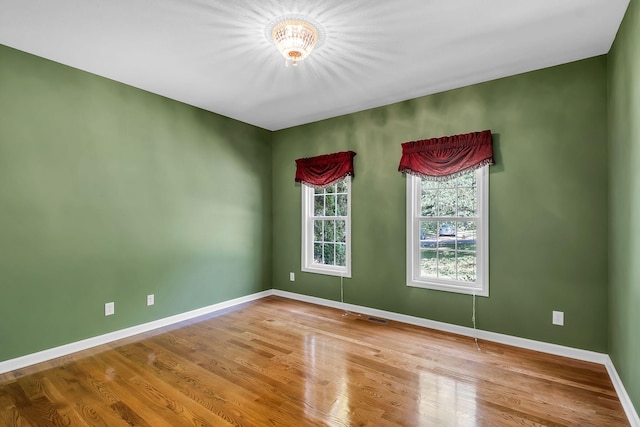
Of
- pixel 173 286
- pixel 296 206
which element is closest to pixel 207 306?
pixel 173 286

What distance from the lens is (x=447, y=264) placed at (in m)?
3.68

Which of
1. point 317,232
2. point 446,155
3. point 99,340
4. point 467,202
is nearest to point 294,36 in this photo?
point 446,155

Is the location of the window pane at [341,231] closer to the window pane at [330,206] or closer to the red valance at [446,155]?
the window pane at [330,206]

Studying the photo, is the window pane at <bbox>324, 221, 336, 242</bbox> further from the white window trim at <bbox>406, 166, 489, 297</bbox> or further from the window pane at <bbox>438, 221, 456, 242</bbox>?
the window pane at <bbox>438, 221, 456, 242</bbox>

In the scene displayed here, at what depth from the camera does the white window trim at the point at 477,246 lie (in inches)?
133

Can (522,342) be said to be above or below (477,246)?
below

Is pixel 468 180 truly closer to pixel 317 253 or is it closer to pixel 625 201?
pixel 625 201

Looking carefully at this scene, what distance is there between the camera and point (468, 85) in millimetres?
3477

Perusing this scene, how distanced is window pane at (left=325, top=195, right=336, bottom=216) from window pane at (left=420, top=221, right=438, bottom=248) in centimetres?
132

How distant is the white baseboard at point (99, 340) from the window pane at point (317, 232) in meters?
1.46

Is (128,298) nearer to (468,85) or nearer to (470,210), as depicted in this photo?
(470,210)

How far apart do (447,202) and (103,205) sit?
142 inches

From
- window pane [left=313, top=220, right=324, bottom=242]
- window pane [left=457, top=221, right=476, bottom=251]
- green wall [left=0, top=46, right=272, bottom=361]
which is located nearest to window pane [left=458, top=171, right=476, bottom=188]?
window pane [left=457, top=221, right=476, bottom=251]

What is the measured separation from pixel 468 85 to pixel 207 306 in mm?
4049
